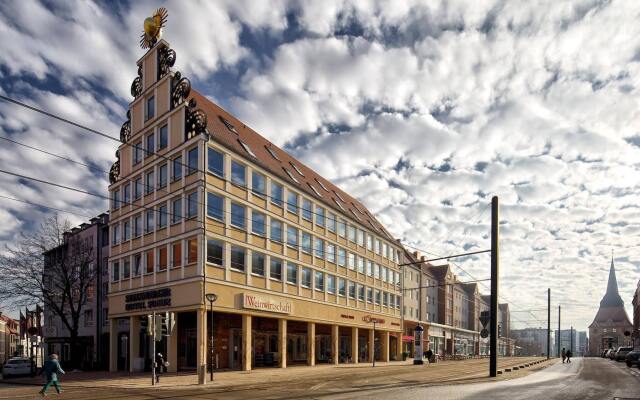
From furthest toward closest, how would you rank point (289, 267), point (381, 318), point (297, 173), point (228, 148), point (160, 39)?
point (381, 318), point (297, 173), point (289, 267), point (160, 39), point (228, 148)

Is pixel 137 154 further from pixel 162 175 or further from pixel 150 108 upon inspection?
pixel 162 175

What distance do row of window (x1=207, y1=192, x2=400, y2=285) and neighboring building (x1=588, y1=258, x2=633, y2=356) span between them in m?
137

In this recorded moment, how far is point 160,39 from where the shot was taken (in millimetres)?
38188

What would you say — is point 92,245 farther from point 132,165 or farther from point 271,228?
point 271,228

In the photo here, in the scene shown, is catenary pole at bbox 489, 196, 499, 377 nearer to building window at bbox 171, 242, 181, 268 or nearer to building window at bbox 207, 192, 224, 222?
building window at bbox 207, 192, 224, 222

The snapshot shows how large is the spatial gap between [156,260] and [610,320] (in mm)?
170929

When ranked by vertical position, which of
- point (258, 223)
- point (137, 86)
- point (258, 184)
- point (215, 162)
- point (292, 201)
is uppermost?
point (137, 86)

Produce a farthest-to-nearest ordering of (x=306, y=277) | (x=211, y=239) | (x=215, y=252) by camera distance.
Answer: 1. (x=306, y=277)
2. (x=215, y=252)
3. (x=211, y=239)

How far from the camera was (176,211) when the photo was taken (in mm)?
34719

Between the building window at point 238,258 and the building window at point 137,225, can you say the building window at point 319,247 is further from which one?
the building window at point 137,225

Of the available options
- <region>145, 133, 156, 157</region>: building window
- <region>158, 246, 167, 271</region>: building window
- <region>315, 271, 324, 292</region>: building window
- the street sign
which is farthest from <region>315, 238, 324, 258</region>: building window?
the street sign

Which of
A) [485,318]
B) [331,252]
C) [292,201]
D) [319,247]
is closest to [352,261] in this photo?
[331,252]

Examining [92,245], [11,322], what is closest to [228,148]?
[92,245]

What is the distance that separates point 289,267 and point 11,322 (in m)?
105
